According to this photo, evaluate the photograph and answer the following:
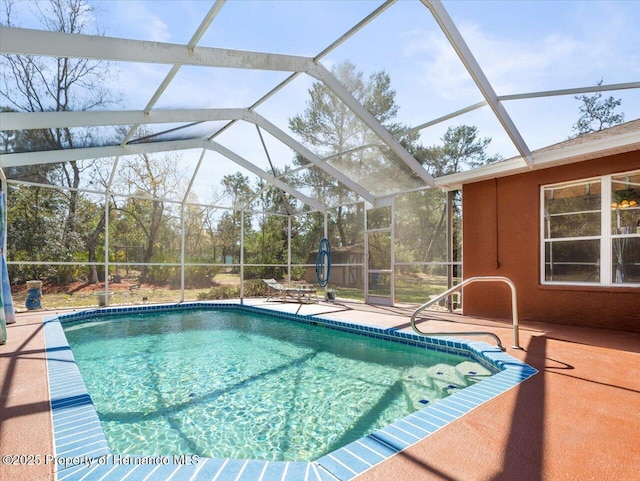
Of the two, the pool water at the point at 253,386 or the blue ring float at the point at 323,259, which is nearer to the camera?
the pool water at the point at 253,386

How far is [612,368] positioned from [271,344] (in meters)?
4.36

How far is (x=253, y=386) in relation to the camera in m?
3.90

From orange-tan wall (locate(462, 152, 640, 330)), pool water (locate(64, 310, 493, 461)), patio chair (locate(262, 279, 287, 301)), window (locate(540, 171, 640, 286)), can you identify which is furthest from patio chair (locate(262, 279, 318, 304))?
window (locate(540, 171, 640, 286))

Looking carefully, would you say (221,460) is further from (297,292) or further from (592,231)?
(297,292)

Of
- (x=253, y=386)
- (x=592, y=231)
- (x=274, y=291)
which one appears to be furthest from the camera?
(x=274, y=291)

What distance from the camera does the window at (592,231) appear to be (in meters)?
5.62

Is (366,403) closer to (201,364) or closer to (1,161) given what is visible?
(201,364)

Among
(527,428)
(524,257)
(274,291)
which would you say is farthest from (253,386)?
(274,291)

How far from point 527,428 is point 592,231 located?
17.0 feet

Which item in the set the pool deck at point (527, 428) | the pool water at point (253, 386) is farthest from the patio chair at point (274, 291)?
the pool deck at point (527, 428)

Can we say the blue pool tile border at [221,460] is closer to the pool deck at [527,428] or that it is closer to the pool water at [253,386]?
the pool deck at [527,428]

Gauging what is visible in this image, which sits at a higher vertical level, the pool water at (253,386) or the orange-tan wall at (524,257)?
the orange-tan wall at (524,257)

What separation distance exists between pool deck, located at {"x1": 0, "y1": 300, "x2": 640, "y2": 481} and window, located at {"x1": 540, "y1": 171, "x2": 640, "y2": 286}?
2106 mm

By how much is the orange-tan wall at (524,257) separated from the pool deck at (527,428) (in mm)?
1752
